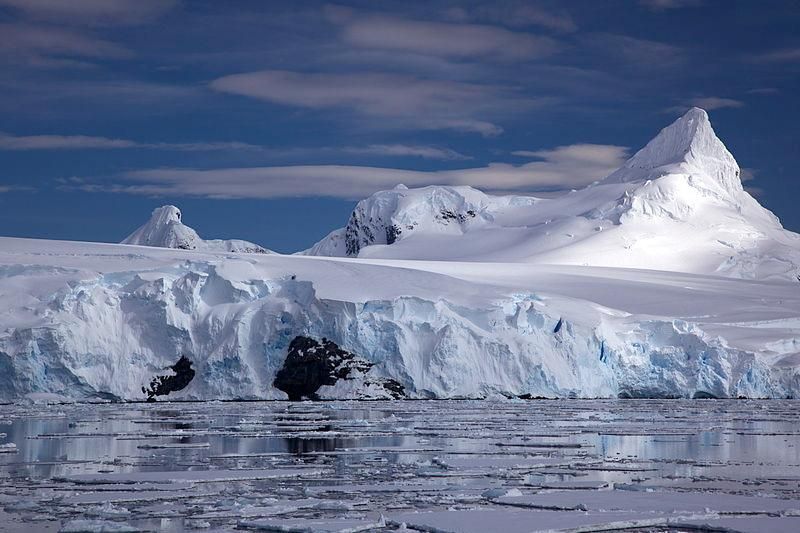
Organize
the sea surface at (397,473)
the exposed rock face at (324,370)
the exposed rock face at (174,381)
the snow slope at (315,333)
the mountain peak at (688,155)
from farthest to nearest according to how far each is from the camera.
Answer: the mountain peak at (688,155) → the exposed rock face at (324,370) → the exposed rock face at (174,381) → the snow slope at (315,333) → the sea surface at (397,473)

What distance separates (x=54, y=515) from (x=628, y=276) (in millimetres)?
54556

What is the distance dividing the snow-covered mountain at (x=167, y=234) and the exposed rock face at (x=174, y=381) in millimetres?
65758

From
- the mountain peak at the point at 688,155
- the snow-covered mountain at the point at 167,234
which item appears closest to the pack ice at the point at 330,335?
the mountain peak at the point at 688,155

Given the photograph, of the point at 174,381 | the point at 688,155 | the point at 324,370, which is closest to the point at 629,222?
the point at 688,155

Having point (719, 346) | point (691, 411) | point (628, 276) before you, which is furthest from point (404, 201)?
point (691, 411)

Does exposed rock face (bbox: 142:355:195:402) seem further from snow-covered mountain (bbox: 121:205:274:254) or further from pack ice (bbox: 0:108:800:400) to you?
snow-covered mountain (bbox: 121:205:274:254)

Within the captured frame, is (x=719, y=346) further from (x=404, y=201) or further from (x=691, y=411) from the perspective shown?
(x=404, y=201)

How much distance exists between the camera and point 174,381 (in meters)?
35.6

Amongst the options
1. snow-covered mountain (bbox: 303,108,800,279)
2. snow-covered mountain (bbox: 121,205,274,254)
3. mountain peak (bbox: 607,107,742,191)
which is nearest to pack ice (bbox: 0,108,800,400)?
snow-covered mountain (bbox: 303,108,800,279)

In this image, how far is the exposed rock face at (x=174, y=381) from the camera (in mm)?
35094

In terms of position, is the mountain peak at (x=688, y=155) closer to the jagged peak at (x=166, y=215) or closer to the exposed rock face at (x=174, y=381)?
the jagged peak at (x=166, y=215)

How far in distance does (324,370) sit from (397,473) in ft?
71.8

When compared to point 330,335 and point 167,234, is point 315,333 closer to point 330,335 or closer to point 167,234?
point 330,335

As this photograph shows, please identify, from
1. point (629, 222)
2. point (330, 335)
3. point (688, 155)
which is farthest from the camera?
point (688, 155)
